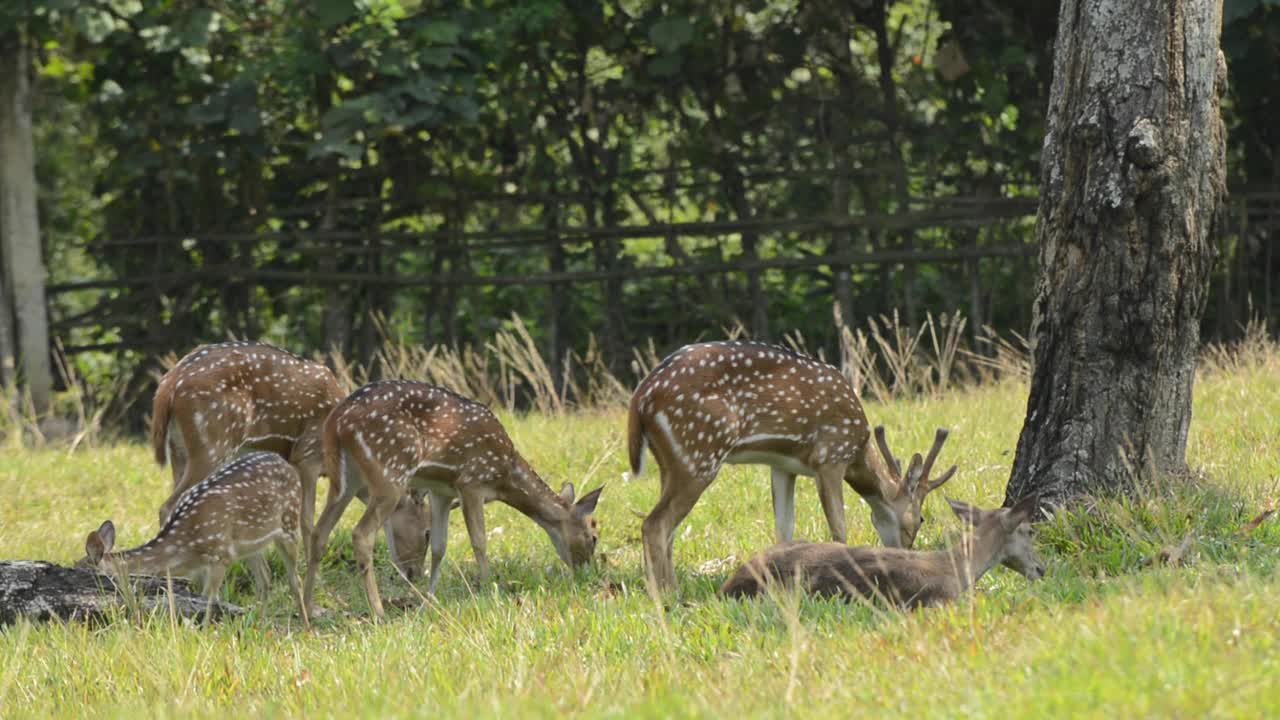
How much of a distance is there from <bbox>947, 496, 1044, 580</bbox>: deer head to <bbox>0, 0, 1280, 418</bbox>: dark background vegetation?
8827 millimetres

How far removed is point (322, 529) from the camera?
319 inches

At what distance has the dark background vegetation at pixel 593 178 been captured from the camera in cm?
1563

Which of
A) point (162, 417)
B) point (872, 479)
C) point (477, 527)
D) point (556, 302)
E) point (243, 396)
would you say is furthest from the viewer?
point (556, 302)

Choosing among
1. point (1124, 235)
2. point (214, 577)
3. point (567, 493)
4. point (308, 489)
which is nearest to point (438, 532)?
point (567, 493)

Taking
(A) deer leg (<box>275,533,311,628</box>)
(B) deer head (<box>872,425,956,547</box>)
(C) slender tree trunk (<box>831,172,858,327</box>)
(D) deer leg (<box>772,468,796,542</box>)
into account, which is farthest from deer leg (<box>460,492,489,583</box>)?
(C) slender tree trunk (<box>831,172,858,327</box>)

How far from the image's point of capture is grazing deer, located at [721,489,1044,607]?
6402 millimetres

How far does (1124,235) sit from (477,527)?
141 inches

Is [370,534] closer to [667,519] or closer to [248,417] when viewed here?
[667,519]

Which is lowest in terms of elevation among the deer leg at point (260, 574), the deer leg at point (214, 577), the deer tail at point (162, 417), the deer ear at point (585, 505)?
the deer leg at point (260, 574)

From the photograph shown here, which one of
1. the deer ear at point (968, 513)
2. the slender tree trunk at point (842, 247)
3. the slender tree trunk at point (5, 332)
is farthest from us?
the slender tree trunk at point (842, 247)

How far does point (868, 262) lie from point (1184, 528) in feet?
29.0

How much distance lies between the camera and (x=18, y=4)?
13750mm

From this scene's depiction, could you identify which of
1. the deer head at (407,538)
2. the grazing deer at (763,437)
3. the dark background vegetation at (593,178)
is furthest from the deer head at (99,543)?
the dark background vegetation at (593,178)

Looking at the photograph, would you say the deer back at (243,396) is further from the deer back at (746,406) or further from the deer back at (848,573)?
the deer back at (848,573)
